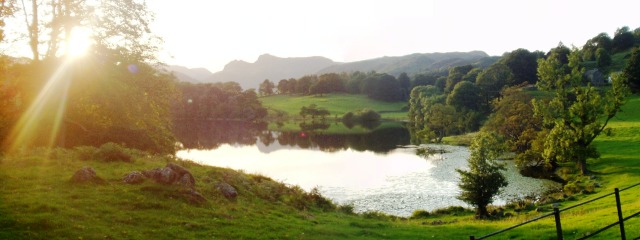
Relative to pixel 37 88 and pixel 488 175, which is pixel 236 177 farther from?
pixel 488 175

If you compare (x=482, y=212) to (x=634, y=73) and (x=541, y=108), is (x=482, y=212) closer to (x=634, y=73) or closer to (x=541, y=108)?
(x=541, y=108)

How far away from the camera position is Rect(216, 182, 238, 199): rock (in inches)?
995

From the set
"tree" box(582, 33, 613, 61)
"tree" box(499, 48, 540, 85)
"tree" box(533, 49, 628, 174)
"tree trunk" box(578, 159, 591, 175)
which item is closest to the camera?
"tree" box(533, 49, 628, 174)

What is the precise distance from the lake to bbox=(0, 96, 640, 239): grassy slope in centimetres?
1253

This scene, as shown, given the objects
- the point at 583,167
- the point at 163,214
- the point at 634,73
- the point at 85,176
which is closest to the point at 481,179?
the point at 583,167

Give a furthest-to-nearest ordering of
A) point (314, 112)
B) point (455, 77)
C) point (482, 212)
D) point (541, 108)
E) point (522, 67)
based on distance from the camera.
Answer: point (314, 112), point (455, 77), point (522, 67), point (541, 108), point (482, 212)

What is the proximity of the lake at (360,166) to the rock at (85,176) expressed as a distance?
894 inches

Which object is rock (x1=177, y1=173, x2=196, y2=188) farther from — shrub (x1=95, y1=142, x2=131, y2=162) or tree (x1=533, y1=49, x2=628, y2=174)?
tree (x1=533, y1=49, x2=628, y2=174)

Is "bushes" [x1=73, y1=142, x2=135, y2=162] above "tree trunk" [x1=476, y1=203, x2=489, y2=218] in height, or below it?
above

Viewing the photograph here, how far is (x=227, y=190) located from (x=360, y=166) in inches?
1622

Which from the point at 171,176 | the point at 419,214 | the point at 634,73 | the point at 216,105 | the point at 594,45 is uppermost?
the point at 594,45

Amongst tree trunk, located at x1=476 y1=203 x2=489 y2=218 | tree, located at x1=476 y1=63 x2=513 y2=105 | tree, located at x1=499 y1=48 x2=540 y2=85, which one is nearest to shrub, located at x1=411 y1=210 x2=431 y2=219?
tree trunk, located at x1=476 y1=203 x2=489 y2=218

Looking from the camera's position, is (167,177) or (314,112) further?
(314,112)

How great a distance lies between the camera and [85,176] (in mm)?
21484
